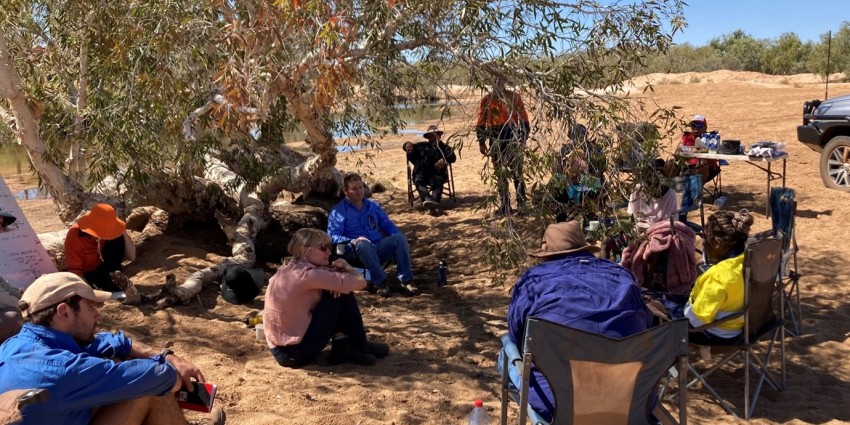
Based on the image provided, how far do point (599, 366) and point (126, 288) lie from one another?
3.93m

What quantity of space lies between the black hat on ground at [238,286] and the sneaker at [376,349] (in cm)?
149

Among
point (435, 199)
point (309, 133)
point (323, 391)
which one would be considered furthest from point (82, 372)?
point (435, 199)

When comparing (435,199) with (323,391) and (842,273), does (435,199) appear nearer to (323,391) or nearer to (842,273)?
(842,273)

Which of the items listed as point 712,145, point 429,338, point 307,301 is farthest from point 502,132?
point 712,145

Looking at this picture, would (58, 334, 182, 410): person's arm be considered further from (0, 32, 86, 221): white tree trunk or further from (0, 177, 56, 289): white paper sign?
(0, 32, 86, 221): white tree trunk

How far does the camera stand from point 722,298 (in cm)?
391

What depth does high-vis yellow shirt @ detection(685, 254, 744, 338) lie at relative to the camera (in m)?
3.91

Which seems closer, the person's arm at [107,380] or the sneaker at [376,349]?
the person's arm at [107,380]

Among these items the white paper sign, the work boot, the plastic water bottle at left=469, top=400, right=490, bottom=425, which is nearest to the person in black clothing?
the work boot

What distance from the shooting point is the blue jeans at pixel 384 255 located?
614 centimetres

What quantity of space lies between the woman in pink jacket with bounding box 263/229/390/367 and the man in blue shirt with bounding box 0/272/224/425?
1331mm

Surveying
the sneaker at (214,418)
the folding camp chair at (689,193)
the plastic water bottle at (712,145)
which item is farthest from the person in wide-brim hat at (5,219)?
the plastic water bottle at (712,145)

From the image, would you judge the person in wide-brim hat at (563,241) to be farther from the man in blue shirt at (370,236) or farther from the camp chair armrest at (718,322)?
the man in blue shirt at (370,236)

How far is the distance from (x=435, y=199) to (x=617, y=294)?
6.46 metres
